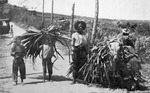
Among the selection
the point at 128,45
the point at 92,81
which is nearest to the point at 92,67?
the point at 92,81

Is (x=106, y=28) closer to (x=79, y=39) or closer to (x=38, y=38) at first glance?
(x=38, y=38)

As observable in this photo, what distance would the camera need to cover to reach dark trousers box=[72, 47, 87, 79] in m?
9.05

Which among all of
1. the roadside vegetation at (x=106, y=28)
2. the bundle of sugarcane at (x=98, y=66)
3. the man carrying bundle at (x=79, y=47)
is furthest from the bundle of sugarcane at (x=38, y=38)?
the bundle of sugarcane at (x=98, y=66)

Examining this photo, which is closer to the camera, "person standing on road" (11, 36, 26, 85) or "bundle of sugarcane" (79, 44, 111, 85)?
"bundle of sugarcane" (79, 44, 111, 85)

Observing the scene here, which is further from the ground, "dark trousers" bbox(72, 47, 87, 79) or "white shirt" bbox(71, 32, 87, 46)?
"white shirt" bbox(71, 32, 87, 46)

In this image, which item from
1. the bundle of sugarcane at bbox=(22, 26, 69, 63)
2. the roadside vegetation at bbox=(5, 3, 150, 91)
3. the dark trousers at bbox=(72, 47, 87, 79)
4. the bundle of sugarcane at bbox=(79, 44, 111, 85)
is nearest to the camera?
the bundle of sugarcane at bbox=(79, 44, 111, 85)

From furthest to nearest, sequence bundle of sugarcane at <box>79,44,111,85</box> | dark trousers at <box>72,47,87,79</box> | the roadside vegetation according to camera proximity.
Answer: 1. the roadside vegetation
2. dark trousers at <box>72,47,87,79</box>
3. bundle of sugarcane at <box>79,44,111,85</box>

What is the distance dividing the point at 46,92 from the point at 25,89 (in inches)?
30.3

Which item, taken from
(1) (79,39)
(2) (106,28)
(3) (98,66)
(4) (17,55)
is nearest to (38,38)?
(4) (17,55)

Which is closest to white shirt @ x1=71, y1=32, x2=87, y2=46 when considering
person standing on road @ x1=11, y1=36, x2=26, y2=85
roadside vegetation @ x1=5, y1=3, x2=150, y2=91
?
roadside vegetation @ x1=5, y1=3, x2=150, y2=91

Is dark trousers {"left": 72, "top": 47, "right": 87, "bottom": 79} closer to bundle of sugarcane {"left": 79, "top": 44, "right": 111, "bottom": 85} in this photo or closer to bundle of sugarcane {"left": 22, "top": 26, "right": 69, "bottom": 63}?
bundle of sugarcane {"left": 79, "top": 44, "right": 111, "bottom": 85}

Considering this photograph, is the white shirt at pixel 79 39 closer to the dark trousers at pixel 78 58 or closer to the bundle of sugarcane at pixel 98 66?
the dark trousers at pixel 78 58

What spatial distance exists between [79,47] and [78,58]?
16.2 inches

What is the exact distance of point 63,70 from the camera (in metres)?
11.9
